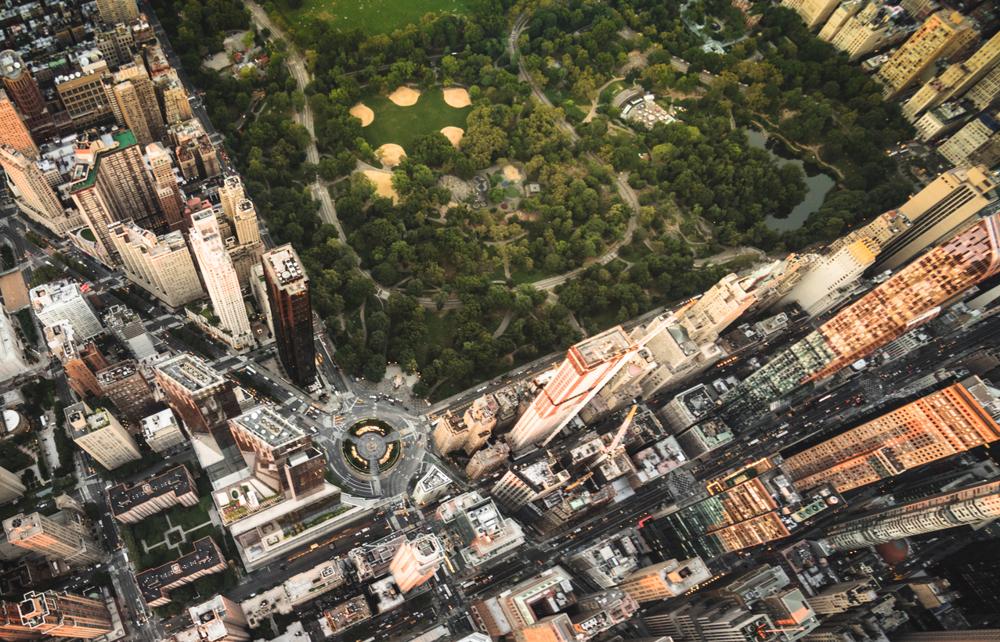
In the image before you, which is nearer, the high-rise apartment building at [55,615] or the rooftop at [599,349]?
the high-rise apartment building at [55,615]

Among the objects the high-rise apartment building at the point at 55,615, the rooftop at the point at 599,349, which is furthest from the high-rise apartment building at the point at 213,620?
the rooftop at the point at 599,349

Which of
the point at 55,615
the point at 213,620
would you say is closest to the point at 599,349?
the point at 213,620

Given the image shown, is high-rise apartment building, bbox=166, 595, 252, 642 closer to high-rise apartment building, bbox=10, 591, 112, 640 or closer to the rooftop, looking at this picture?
high-rise apartment building, bbox=10, 591, 112, 640

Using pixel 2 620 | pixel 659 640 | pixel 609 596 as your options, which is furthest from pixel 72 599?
pixel 659 640

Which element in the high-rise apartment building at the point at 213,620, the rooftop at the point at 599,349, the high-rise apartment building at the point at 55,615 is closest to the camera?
the high-rise apartment building at the point at 55,615

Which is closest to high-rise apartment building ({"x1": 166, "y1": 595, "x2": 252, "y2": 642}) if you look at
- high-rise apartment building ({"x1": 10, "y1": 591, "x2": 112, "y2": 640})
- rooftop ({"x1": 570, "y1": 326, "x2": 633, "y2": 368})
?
high-rise apartment building ({"x1": 10, "y1": 591, "x2": 112, "y2": 640})

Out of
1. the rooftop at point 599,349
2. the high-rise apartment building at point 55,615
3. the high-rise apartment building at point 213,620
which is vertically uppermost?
the high-rise apartment building at point 55,615

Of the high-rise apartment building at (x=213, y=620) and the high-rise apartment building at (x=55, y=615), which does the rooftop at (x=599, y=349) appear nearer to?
the high-rise apartment building at (x=213, y=620)

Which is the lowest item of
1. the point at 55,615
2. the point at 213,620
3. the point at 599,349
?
the point at 213,620

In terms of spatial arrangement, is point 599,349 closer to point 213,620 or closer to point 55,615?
point 213,620
